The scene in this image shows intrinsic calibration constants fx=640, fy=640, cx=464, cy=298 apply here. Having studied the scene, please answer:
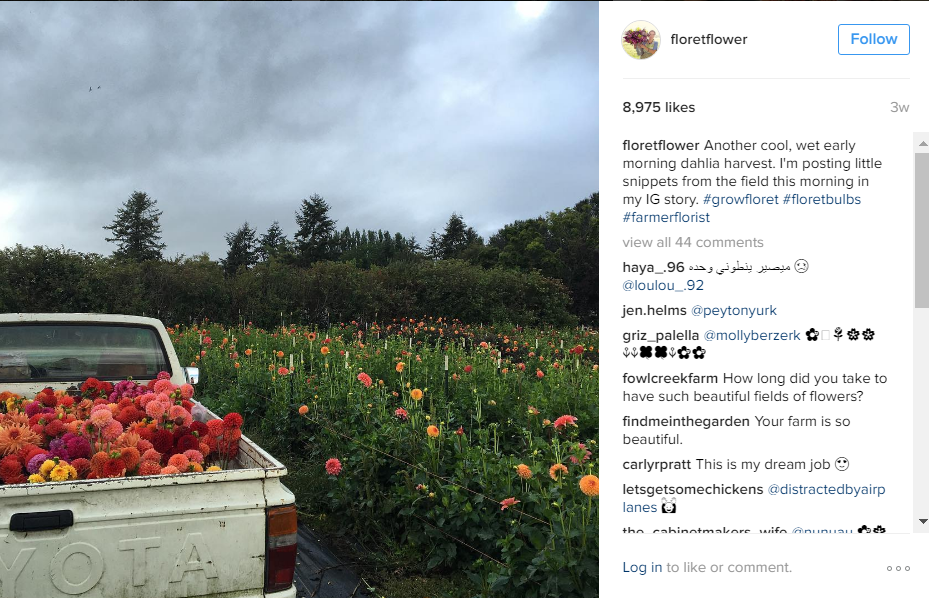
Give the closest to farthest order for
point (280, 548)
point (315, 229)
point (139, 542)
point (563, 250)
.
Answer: point (139, 542) → point (280, 548) → point (563, 250) → point (315, 229)

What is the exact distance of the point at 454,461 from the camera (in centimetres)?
422

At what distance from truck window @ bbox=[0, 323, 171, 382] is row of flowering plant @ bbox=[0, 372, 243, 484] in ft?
2.26

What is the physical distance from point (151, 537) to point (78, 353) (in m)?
2.52

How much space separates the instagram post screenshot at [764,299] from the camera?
1.82m

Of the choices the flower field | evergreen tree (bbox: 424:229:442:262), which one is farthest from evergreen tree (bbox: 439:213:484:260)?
the flower field

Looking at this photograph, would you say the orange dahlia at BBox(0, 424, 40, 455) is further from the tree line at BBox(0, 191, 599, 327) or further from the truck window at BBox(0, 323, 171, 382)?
the tree line at BBox(0, 191, 599, 327)

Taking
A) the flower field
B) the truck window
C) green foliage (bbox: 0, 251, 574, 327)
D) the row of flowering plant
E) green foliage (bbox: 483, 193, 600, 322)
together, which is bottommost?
the flower field

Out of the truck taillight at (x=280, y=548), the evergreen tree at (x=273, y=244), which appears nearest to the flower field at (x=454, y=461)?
the truck taillight at (x=280, y=548)

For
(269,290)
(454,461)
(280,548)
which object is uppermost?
(269,290)

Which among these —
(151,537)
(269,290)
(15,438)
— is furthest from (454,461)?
(269,290)

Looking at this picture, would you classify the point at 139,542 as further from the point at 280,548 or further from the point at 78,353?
the point at 78,353

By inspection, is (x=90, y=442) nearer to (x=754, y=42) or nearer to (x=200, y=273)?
(x=754, y=42)

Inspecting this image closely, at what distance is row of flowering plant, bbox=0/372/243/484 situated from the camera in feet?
8.35

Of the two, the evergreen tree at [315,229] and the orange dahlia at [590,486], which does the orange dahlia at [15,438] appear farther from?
the evergreen tree at [315,229]
